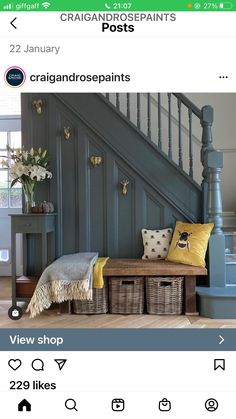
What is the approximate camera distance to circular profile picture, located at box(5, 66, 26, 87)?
48cm

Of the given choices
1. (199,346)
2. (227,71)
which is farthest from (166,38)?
(199,346)

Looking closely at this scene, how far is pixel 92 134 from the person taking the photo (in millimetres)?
2141

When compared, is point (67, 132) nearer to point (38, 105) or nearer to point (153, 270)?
point (38, 105)

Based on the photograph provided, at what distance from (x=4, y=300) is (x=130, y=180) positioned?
0.99 metres

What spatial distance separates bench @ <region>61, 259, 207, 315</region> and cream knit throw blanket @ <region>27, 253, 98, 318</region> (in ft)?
0.39

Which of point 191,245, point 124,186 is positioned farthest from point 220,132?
point 191,245

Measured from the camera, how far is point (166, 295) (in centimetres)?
184

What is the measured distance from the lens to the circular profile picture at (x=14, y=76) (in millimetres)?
481
